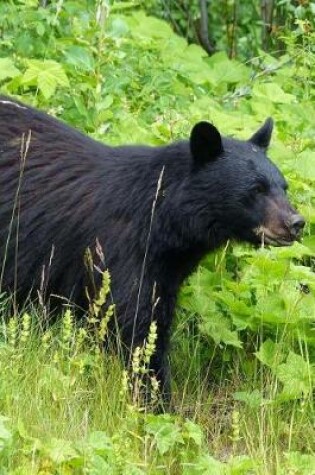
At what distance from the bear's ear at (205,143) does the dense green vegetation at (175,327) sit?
0.75 m

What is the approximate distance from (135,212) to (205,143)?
479mm

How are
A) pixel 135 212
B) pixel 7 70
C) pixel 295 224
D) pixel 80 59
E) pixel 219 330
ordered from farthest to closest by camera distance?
pixel 80 59 → pixel 7 70 → pixel 219 330 → pixel 135 212 → pixel 295 224

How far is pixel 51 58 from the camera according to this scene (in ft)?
27.1

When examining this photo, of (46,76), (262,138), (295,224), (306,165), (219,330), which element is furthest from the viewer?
(46,76)

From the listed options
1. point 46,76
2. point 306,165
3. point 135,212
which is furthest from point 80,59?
point 135,212

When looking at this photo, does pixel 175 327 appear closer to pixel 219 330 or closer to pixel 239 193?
pixel 219 330

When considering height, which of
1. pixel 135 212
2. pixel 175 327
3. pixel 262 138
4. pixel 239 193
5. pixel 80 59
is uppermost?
pixel 80 59

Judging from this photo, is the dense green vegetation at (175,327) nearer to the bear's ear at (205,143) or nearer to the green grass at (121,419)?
the green grass at (121,419)

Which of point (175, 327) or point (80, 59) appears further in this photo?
point (80, 59)

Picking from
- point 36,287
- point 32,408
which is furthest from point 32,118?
point 32,408

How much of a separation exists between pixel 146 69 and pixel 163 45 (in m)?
1.05

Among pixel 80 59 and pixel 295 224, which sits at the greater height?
pixel 80 59

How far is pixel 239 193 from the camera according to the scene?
569cm

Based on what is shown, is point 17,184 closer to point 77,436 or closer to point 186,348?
point 186,348
